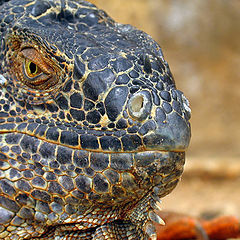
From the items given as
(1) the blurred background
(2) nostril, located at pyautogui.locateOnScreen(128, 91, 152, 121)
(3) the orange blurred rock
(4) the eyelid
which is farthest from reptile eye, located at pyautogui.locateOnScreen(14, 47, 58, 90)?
(1) the blurred background

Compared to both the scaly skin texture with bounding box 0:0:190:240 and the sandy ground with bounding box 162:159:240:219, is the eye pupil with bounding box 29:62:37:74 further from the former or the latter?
the sandy ground with bounding box 162:159:240:219

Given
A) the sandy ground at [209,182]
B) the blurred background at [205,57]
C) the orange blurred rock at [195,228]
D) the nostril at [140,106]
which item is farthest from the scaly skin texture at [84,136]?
the blurred background at [205,57]

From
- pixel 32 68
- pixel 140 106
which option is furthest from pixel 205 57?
pixel 140 106

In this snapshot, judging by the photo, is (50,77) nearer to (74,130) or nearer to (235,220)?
(74,130)

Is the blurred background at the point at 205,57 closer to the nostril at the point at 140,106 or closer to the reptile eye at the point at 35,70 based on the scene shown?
the reptile eye at the point at 35,70

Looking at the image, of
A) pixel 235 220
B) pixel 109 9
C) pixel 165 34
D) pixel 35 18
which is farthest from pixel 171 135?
pixel 165 34

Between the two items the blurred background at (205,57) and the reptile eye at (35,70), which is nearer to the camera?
the reptile eye at (35,70)
